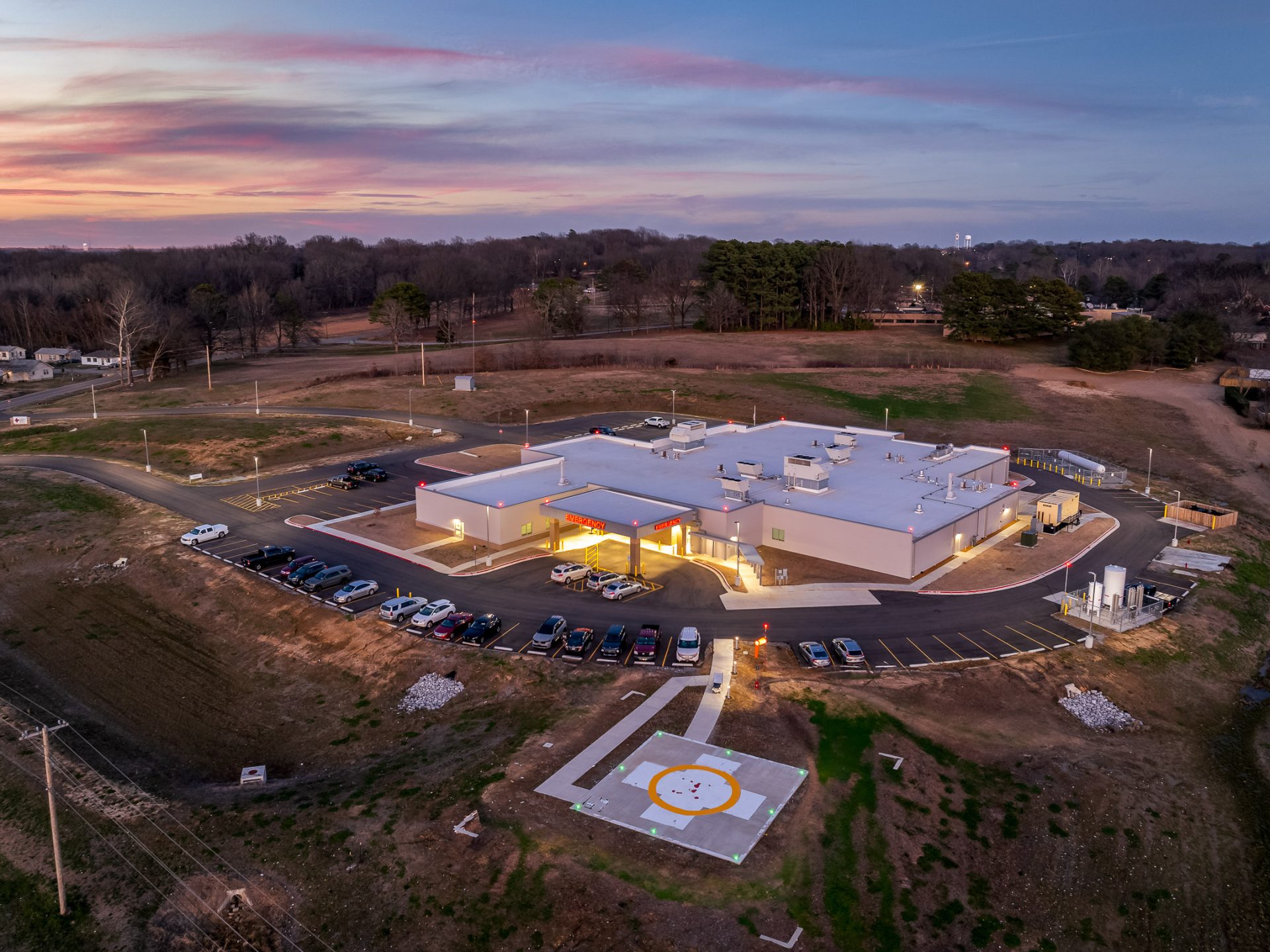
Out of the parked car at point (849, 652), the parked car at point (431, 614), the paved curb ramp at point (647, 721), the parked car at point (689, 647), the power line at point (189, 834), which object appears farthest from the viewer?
the parked car at point (431, 614)

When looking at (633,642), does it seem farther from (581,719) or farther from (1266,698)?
(1266,698)

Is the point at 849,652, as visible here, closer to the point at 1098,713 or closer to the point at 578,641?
the point at 1098,713

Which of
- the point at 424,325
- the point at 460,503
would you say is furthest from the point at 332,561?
the point at 424,325

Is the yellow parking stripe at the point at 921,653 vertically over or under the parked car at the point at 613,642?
under

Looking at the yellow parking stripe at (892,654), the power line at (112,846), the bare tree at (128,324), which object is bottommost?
the power line at (112,846)

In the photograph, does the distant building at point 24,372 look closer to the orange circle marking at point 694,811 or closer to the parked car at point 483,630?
the parked car at point 483,630

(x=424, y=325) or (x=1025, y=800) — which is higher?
(x=424, y=325)

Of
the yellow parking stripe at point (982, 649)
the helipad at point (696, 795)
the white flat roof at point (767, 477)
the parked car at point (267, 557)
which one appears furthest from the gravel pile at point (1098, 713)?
the parked car at point (267, 557)

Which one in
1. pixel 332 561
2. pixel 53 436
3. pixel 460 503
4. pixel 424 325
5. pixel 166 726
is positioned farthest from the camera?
pixel 424 325
